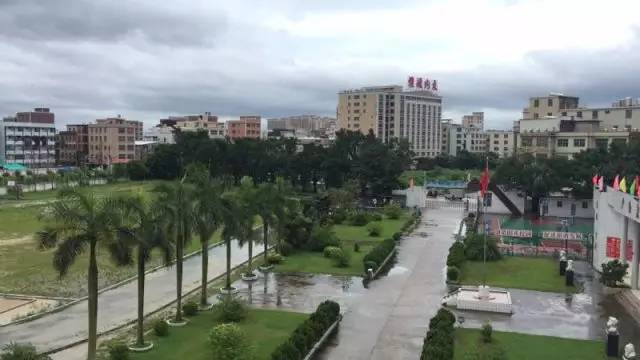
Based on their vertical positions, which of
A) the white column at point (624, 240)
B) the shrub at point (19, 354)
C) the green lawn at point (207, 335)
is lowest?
the green lawn at point (207, 335)

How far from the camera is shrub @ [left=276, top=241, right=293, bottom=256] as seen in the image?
37.9 m

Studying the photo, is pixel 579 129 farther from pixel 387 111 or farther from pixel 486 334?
pixel 387 111

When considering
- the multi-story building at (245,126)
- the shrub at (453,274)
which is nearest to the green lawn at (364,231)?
the shrub at (453,274)

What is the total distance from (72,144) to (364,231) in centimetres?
9595

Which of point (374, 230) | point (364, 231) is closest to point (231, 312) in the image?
point (374, 230)

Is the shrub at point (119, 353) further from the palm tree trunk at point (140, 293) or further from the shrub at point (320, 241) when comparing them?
the shrub at point (320, 241)

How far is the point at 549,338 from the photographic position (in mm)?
22438

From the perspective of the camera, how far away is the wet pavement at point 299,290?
88.4 ft

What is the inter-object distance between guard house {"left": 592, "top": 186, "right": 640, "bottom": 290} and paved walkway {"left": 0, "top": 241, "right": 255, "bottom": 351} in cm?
2074

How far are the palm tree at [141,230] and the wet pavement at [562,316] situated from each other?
484 inches

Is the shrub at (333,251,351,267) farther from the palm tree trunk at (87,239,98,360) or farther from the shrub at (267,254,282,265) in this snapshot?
the palm tree trunk at (87,239,98,360)

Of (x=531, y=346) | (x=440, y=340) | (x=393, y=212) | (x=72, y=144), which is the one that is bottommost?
(x=531, y=346)

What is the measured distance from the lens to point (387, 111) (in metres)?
143

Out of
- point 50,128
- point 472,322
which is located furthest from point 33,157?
point 472,322
